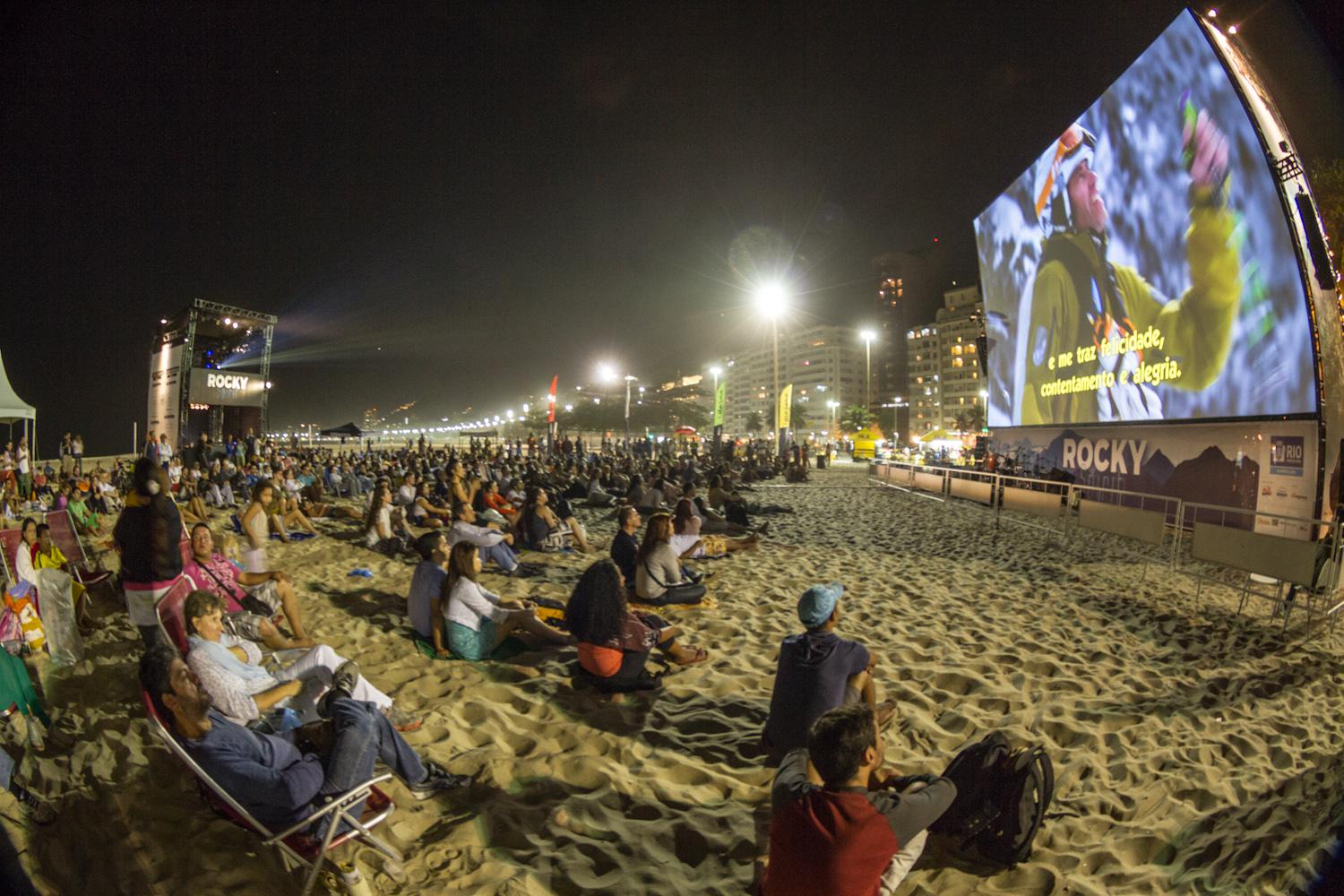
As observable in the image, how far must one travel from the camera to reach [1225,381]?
34.8 feet

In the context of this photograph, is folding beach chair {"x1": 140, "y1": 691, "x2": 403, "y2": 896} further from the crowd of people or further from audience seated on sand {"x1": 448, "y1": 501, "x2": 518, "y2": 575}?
audience seated on sand {"x1": 448, "y1": 501, "x2": 518, "y2": 575}

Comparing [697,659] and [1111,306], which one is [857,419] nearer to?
[1111,306]

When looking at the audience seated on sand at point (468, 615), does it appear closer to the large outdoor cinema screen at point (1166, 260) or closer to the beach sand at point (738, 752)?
the beach sand at point (738, 752)

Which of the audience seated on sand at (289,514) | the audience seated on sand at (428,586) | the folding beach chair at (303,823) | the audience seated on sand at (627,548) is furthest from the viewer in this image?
the audience seated on sand at (289,514)

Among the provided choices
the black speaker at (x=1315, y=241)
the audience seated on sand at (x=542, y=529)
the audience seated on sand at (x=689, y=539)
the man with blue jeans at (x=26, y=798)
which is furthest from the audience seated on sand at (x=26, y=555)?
the black speaker at (x=1315, y=241)

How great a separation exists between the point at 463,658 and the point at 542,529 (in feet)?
14.0

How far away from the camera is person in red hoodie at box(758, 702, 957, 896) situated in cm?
184

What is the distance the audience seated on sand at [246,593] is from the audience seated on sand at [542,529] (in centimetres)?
395

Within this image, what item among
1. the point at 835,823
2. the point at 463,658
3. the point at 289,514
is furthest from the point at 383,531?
the point at 835,823

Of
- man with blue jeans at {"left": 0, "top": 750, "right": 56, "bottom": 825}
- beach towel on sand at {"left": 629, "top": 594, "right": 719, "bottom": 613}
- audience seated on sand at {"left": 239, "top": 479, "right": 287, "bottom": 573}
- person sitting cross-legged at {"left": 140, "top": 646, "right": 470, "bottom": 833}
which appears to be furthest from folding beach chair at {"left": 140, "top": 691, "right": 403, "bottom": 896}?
audience seated on sand at {"left": 239, "top": 479, "right": 287, "bottom": 573}

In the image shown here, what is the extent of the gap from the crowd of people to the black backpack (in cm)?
42

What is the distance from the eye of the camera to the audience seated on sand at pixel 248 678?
302cm

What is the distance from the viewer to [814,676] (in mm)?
2953

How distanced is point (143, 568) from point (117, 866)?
257 centimetres
